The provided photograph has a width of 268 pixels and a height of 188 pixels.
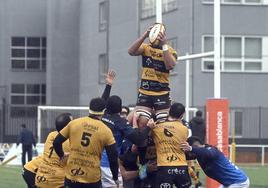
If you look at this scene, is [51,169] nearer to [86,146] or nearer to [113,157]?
[86,146]

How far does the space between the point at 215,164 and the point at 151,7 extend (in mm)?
30972

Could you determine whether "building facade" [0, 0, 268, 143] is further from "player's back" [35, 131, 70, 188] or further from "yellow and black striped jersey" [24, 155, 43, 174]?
"player's back" [35, 131, 70, 188]

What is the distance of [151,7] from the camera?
46.3 metres

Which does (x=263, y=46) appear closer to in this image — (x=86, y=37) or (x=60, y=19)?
(x=86, y=37)

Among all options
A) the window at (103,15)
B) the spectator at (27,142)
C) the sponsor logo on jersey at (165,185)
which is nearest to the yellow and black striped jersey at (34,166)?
the sponsor logo on jersey at (165,185)

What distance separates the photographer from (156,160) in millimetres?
15398

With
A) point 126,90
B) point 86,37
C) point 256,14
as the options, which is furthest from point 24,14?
point 256,14

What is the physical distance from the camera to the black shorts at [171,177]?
14.9 metres

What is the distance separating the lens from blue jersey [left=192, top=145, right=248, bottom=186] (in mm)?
15656

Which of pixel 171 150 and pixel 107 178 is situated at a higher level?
pixel 171 150

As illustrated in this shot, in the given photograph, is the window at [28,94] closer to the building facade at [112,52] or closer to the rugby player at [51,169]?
the building facade at [112,52]

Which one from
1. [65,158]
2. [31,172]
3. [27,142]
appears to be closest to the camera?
[65,158]

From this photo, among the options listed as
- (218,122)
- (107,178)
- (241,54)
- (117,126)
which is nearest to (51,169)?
(107,178)

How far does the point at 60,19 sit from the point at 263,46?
21.5m
